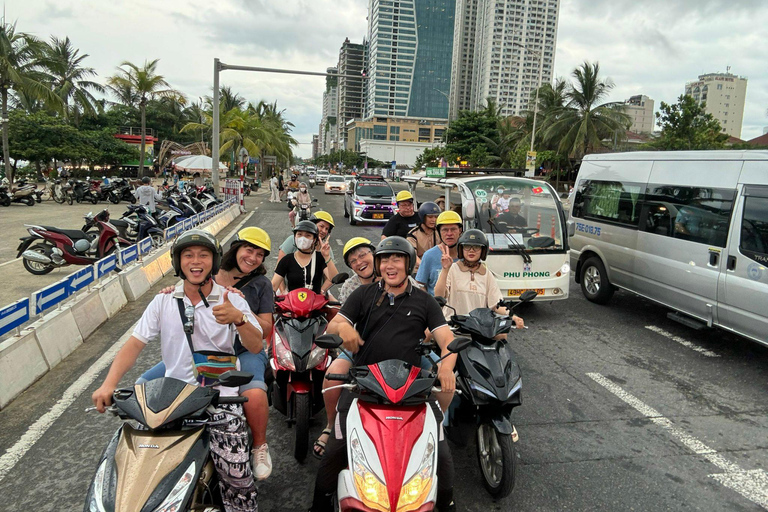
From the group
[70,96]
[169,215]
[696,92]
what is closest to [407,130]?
[696,92]

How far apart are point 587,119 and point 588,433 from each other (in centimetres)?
4218

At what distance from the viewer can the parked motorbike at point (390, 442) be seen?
2479mm

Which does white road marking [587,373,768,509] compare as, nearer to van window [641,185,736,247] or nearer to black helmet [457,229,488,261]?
black helmet [457,229,488,261]

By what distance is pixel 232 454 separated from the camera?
269 centimetres

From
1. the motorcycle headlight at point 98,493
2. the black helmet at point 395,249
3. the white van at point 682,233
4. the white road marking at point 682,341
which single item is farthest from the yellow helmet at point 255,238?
the white road marking at point 682,341

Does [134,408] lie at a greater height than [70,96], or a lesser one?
lesser

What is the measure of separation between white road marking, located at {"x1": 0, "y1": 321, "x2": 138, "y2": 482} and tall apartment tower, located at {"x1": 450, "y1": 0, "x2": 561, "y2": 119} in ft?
507

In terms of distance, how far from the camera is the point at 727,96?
136500 millimetres

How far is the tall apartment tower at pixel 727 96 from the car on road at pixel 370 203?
142m

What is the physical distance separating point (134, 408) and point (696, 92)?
15516cm

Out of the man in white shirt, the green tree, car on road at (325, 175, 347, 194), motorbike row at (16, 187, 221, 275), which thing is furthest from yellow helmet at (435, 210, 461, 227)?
car on road at (325, 175, 347, 194)

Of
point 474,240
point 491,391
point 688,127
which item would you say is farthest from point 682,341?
point 688,127

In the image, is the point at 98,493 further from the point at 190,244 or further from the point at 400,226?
the point at 400,226

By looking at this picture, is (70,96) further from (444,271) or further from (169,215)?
(444,271)
